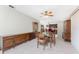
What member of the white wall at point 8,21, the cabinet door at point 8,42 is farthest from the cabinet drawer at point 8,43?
the white wall at point 8,21

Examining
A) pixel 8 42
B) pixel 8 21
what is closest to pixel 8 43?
pixel 8 42

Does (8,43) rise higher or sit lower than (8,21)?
lower

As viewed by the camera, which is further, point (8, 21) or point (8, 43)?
point (8, 21)

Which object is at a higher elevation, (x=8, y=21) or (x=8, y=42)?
(x=8, y=21)

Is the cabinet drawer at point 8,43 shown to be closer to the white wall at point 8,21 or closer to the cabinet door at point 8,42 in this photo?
the cabinet door at point 8,42

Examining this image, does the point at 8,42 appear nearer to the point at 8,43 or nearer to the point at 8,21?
the point at 8,43

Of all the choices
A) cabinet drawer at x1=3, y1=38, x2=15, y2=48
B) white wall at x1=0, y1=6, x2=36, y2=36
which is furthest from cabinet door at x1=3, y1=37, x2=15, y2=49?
white wall at x1=0, y1=6, x2=36, y2=36

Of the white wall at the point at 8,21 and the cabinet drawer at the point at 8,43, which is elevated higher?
the white wall at the point at 8,21

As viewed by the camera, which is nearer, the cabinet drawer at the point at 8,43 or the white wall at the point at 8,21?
the cabinet drawer at the point at 8,43

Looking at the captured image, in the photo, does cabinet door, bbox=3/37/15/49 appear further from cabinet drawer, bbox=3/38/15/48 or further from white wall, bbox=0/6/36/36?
white wall, bbox=0/6/36/36

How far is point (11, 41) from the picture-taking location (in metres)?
5.83

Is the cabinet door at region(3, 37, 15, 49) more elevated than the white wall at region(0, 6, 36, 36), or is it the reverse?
the white wall at region(0, 6, 36, 36)
